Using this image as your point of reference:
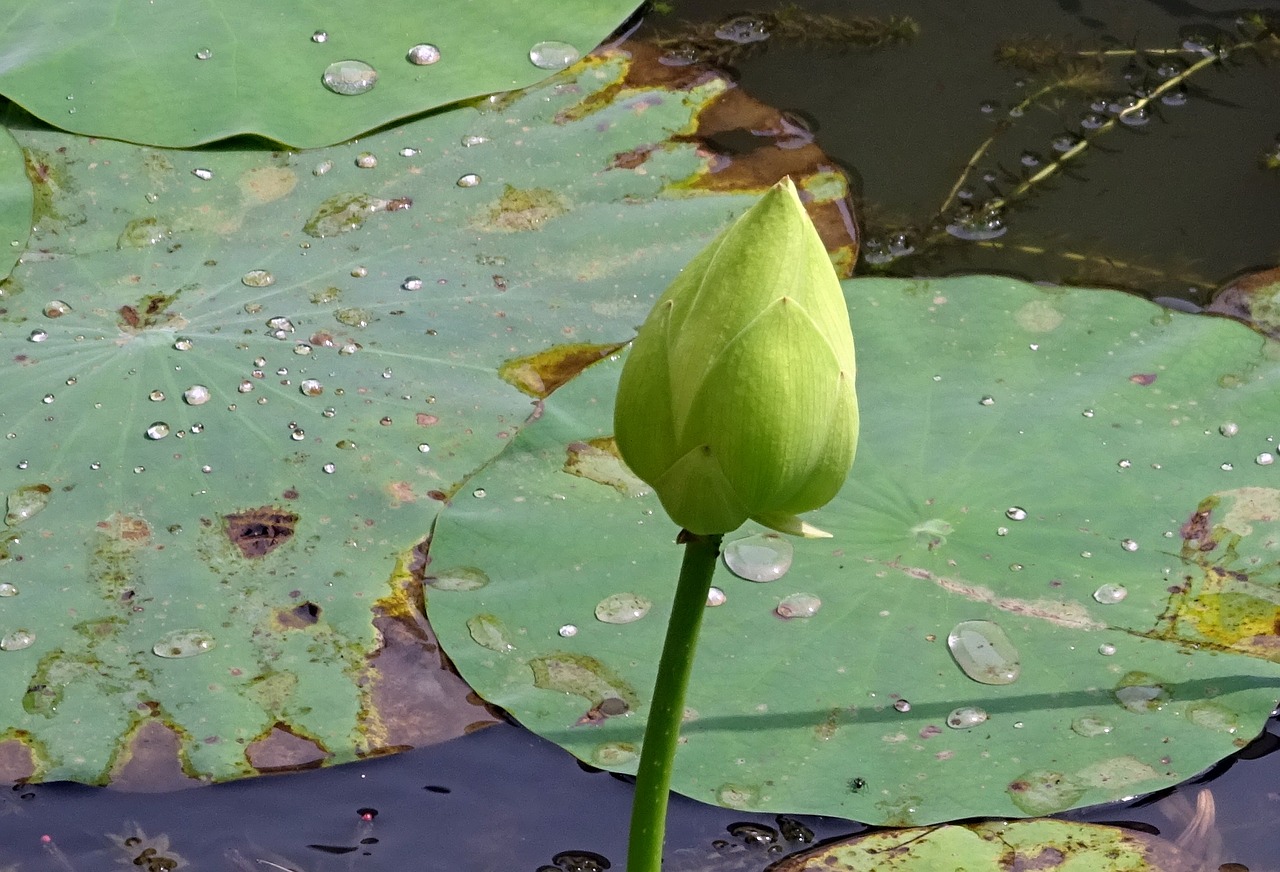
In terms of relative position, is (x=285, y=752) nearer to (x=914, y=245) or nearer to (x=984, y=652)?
(x=984, y=652)

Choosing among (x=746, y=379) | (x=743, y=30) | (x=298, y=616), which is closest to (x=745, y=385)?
(x=746, y=379)

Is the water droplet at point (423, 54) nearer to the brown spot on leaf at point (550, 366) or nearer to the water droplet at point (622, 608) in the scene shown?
the brown spot on leaf at point (550, 366)

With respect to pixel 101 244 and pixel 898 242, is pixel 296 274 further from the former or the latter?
pixel 898 242

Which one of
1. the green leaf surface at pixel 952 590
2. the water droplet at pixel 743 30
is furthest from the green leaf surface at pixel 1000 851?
the water droplet at pixel 743 30

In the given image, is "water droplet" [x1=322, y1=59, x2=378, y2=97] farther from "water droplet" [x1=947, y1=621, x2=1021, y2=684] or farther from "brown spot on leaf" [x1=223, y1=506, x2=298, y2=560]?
"water droplet" [x1=947, y1=621, x2=1021, y2=684]

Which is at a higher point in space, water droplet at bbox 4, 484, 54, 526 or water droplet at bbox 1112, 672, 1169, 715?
water droplet at bbox 4, 484, 54, 526

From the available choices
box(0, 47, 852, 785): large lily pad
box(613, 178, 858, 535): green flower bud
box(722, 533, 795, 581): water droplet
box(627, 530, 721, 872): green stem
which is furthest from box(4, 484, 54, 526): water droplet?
box(613, 178, 858, 535): green flower bud
